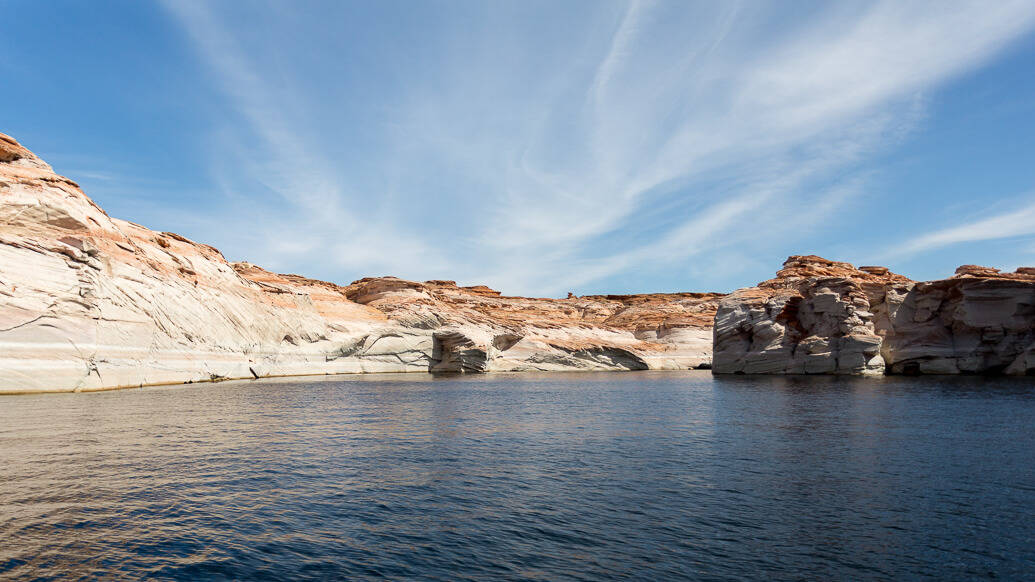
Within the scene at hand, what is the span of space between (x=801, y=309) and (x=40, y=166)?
70.5 metres

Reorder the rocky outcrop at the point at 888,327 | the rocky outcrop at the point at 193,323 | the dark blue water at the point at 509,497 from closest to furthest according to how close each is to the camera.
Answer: the dark blue water at the point at 509,497
the rocky outcrop at the point at 193,323
the rocky outcrop at the point at 888,327

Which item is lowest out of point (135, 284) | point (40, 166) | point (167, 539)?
point (167, 539)

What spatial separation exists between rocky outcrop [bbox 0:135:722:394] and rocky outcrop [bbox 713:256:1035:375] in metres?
22.7

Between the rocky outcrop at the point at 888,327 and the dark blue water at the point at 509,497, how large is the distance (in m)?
32.4

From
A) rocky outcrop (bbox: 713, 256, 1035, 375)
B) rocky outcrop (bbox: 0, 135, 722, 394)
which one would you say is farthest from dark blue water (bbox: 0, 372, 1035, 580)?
rocky outcrop (bbox: 713, 256, 1035, 375)

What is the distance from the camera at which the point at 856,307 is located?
55.2 meters

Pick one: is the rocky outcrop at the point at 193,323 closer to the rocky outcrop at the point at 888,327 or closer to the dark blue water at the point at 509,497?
the dark blue water at the point at 509,497

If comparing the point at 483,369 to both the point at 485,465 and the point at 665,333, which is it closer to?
the point at 665,333

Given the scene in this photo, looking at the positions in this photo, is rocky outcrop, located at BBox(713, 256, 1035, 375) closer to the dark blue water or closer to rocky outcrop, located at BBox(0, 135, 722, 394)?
rocky outcrop, located at BBox(0, 135, 722, 394)

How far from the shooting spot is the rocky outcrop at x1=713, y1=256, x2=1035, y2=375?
52.7m

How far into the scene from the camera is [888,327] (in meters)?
59.6

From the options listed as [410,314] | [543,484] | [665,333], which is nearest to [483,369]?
[410,314]

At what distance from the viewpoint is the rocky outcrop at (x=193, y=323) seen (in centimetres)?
3119

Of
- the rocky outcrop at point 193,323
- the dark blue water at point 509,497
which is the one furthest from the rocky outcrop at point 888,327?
the dark blue water at point 509,497
